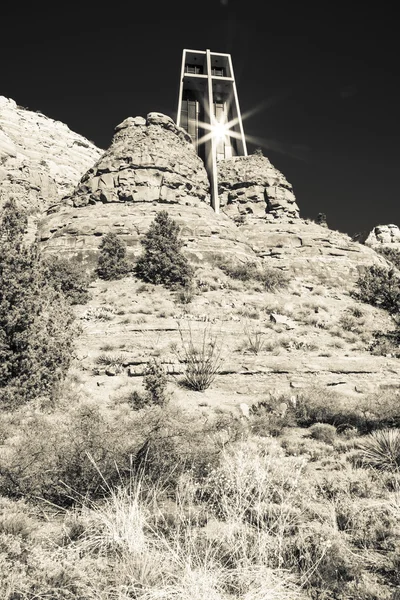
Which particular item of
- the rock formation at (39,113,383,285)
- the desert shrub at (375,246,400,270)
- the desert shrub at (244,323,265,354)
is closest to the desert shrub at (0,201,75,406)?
the desert shrub at (244,323,265,354)

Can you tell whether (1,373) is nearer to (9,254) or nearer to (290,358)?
(9,254)

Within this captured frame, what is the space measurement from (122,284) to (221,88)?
43.4 metres

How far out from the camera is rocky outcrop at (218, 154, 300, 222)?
49.0 metres

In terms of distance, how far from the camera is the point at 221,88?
54.6 m

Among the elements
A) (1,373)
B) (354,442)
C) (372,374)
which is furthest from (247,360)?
(1,373)

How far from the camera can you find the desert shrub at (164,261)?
28.2 m

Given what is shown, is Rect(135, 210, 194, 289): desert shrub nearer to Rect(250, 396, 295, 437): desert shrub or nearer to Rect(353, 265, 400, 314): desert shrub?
Rect(353, 265, 400, 314): desert shrub

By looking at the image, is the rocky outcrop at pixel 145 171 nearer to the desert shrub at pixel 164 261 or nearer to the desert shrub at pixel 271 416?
the desert shrub at pixel 164 261

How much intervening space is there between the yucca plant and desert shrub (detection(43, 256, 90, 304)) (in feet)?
68.8

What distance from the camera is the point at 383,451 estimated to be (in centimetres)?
727

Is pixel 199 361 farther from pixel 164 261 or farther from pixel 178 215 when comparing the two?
pixel 178 215

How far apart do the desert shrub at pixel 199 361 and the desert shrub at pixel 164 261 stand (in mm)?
9905

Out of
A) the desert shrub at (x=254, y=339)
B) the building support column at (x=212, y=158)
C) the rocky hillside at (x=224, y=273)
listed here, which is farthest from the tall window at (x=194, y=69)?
the desert shrub at (x=254, y=339)

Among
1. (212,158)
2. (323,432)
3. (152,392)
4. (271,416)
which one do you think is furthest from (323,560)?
(212,158)
